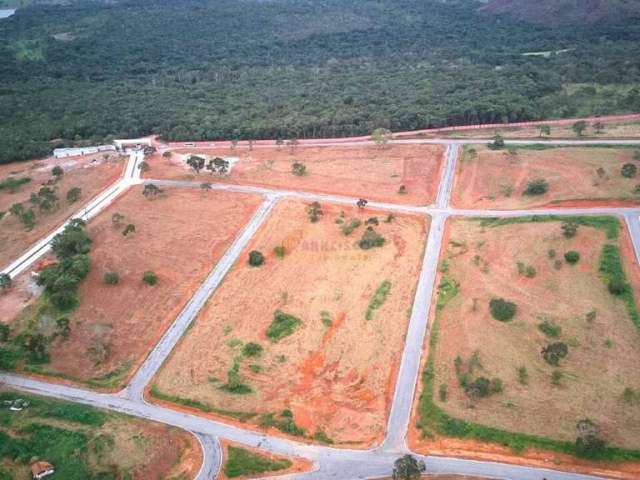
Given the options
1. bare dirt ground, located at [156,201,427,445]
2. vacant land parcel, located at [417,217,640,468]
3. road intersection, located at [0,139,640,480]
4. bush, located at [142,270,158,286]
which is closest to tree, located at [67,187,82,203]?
road intersection, located at [0,139,640,480]

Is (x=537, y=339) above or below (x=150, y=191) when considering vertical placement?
below

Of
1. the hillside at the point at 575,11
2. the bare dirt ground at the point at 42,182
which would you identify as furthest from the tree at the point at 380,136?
the hillside at the point at 575,11

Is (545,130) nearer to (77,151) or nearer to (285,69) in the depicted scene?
(285,69)

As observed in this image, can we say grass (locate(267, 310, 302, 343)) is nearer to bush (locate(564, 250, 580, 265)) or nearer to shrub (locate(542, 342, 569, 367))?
shrub (locate(542, 342, 569, 367))

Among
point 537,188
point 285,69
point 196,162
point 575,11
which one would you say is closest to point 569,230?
point 537,188

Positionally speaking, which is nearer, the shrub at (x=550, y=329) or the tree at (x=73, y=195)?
the shrub at (x=550, y=329)

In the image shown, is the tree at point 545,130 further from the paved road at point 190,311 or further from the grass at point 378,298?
the grass at point 378,298
